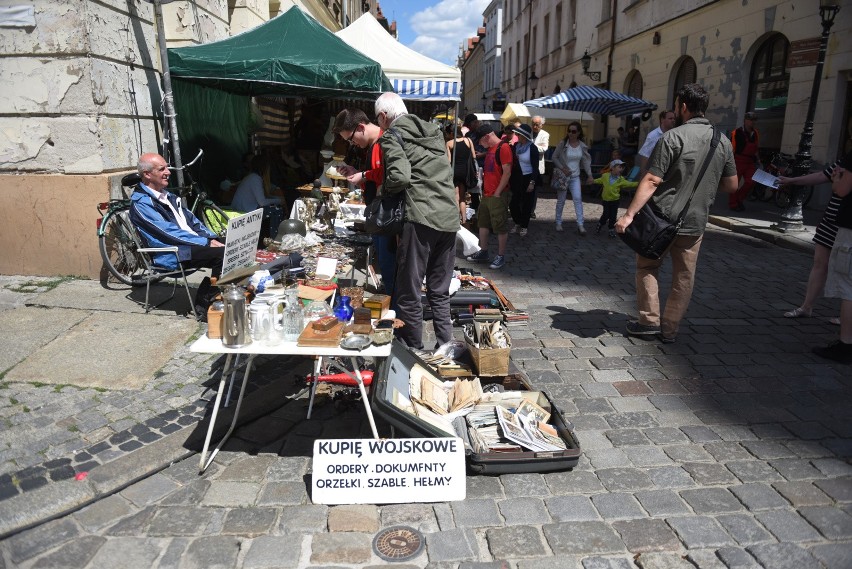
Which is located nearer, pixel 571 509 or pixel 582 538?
pixel 582 538

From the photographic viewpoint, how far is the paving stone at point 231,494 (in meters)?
2.73

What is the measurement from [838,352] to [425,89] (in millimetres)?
7195

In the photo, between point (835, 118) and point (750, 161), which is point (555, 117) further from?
point (835, 118)

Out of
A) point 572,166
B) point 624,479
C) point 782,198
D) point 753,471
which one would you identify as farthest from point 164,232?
point 782,198

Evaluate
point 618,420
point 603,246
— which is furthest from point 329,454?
point 603,246

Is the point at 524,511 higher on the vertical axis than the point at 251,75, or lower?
lower

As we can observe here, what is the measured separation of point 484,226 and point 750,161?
25.7 feet

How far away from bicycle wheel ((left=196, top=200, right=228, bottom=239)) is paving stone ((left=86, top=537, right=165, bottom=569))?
4.82 metres

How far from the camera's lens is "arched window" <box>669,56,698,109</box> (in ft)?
53.6

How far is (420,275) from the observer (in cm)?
396

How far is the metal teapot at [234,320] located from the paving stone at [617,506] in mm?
1831

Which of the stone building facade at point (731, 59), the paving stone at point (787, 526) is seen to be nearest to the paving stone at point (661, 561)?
the paving stone at point (787, 526)

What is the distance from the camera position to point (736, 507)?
271cm

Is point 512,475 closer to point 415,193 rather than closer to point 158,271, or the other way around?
point 415,193
